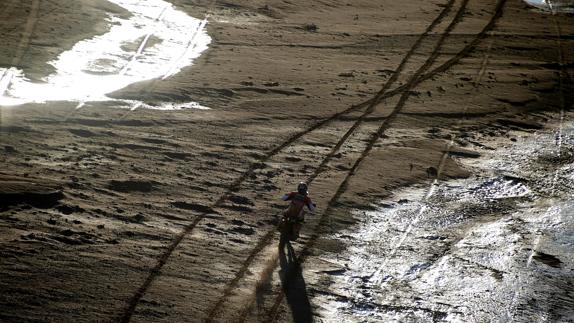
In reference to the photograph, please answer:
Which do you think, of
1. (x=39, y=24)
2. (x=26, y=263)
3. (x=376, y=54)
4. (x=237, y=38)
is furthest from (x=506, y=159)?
(x=39, y=24)

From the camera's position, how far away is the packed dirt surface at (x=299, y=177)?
1271 centimetres

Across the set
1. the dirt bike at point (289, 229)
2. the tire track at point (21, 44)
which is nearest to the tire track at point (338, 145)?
the dirt bike at point (289, 229)

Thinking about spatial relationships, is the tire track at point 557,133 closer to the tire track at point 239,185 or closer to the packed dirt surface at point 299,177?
the packed dirt surface at point 299,177

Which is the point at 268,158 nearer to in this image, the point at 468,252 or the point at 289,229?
Answer: the point at 289,229

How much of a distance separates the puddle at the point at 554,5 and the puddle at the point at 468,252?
1340 centimetres

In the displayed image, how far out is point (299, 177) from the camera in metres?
17.2

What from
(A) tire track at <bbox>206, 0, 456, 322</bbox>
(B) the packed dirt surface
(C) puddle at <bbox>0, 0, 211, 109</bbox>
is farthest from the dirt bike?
(C) puddle at <bbox>0, 0, 211, 109</bbox>

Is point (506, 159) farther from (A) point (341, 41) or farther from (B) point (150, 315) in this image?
(B) point (150, 315)

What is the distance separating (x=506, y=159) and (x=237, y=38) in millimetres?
9739

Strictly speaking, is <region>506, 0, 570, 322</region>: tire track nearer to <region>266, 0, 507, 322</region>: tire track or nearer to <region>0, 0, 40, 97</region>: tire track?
<region>266, 0, 507, 322</region>: tire track

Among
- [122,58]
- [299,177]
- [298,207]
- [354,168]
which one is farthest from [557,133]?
[122,58]

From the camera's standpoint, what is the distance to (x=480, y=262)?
1477 centimetres

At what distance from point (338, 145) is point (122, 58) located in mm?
7545

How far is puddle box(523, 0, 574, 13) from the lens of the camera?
102 ft
